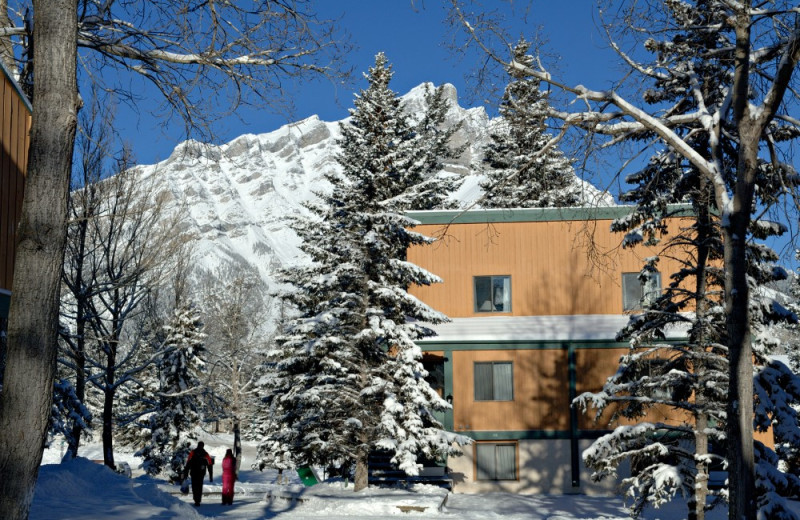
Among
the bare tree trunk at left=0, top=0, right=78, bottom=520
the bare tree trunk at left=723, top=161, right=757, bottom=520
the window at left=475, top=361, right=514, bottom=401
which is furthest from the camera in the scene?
the window at left=475, top=361, right=514, bottom=401

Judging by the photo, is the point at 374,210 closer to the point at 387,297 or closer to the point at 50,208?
the point at 387,297

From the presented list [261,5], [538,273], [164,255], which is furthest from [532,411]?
[261,5]

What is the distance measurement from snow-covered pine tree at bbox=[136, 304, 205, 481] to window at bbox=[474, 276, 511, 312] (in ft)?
52.1

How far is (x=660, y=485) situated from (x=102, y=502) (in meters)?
10.9

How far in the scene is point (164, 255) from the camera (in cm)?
2533

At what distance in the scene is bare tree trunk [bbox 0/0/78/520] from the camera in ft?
16.9

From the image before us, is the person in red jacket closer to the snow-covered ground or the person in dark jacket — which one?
the snow-covered ground

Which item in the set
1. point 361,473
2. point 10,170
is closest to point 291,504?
point 361,473

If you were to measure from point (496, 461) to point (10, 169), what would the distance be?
20294 millimetres

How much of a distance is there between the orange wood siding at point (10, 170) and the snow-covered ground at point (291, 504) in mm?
3672

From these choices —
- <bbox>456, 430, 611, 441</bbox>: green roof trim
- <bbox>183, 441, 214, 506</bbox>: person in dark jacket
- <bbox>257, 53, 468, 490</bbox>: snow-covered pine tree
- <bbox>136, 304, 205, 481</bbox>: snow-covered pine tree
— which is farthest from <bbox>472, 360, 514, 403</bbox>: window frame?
<bbox>136, 304, 205, 481</bbox>: snow-covered pine tree

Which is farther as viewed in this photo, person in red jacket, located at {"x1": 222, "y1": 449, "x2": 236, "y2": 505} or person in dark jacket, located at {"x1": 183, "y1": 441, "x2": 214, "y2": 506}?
person in red jacket, located at {"x1": 222, "y1": 449, "x2": 236, "y2": 505}

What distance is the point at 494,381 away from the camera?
27.4 metres

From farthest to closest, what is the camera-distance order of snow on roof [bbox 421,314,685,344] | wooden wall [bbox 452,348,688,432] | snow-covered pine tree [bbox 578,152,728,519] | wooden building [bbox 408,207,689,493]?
snow on roof [bbox 421,314,685,344] < wooden wall [bbox 452,348,688,432] < wooden building [bbox 408,207,689,493] < snow-covered pine tree [bbox 578,152,728,519]
